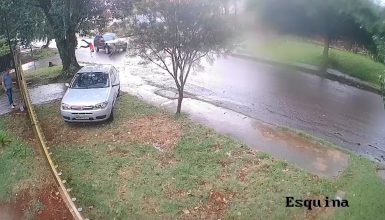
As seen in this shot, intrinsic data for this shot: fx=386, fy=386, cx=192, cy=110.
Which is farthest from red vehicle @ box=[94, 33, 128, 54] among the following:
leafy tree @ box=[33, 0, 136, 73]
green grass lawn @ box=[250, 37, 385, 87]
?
green grass lawn @ box=[250, 37, 385, 87]

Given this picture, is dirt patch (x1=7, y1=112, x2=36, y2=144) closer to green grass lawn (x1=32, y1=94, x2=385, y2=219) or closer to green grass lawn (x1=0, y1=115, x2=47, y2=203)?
green grass lawn (x1=0, y1=115, x2=47, y2=203)

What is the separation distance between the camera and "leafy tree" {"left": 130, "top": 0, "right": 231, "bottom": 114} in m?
11.6

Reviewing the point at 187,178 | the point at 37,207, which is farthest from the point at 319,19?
the point at 37,207

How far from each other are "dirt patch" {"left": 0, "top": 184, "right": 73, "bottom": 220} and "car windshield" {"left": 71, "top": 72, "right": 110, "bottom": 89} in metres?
4.90

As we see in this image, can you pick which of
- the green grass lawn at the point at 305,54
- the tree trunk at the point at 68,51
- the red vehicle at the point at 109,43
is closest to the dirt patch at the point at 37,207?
the tree trunk at the point at 68,51

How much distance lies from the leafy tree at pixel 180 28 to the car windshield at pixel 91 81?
1735 mm

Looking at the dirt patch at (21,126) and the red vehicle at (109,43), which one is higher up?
the red vehicle at (109,43)

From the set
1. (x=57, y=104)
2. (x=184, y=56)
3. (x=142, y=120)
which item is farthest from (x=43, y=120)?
(x=184, y=56)

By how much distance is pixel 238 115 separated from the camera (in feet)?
45.0

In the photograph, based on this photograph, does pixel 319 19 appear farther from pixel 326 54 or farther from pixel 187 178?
pixel 187 178

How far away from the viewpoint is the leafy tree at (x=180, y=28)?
11.6m

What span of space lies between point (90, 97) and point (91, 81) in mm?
1246

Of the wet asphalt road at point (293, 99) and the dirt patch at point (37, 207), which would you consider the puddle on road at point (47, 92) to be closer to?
the wet asphalt road at point (293, 99)

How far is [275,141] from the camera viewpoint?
A: 11.3 meters
